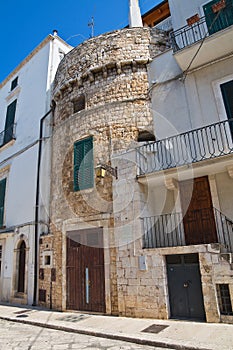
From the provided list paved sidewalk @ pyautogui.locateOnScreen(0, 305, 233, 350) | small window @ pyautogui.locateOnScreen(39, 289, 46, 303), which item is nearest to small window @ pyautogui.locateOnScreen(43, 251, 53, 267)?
small window @ pyautogui.locateOnScreen(39, 289, 46, 303)

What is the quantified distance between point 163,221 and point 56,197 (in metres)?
4.53

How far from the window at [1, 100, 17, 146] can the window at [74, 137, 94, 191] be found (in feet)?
20.7

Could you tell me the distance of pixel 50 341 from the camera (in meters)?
5.04

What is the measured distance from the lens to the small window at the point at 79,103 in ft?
35.4

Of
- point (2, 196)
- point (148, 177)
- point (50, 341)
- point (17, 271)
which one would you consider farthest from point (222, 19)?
point (2, 196)

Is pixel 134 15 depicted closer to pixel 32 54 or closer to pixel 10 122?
pixel 32 54

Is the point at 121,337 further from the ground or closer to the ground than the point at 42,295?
closer to the ground

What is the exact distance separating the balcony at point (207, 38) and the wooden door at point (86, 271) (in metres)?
6.54

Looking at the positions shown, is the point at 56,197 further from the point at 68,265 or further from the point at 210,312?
the point at 210,312

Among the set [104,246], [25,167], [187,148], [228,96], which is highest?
[228,96]

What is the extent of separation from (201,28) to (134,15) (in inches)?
171

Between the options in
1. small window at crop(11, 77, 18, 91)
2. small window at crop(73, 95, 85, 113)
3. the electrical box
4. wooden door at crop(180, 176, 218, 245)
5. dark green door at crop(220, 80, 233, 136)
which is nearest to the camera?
the electrical box

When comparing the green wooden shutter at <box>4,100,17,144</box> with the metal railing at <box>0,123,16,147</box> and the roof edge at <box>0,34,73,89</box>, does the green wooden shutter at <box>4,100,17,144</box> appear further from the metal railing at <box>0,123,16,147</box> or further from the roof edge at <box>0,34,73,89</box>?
the roof edge at <box>0,34,73,89</box>

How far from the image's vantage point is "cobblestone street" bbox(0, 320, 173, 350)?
4.59 metres
